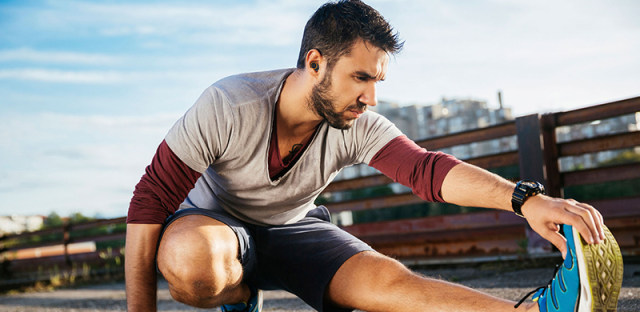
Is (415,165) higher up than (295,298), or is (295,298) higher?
(415,165)

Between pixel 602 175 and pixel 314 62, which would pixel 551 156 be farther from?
pixel 314 62

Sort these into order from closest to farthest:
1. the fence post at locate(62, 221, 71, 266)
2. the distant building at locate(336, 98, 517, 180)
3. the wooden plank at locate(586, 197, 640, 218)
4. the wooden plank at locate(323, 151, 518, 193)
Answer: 1. the wooden plank at locate(586, 197, 640, 218)
2. the wooden plank at locate(323, 151, 518, 193)
3. the fence post at locate(62, 221, 71, 266)
4. the distant building at locate(336, 98, 517, 180)

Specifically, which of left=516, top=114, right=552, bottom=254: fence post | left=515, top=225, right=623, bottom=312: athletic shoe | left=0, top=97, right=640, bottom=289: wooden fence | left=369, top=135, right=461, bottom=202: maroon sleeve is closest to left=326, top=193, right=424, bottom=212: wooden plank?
left=0, top=97, right=640, bottom=289: wooden fence

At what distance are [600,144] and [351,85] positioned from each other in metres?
2.84

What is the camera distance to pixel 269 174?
2498 mm

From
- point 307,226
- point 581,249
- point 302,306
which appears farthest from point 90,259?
point 581,249

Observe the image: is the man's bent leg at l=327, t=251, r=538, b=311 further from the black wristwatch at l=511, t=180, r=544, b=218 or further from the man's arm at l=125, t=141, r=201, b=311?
the man's arm at l=125, t=141, r=201, b=311

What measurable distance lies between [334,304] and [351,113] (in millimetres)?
844

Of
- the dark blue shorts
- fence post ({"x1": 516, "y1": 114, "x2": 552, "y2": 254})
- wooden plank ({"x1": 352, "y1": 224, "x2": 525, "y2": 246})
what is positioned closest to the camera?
the dark blue shorts

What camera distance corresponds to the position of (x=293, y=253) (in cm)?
248

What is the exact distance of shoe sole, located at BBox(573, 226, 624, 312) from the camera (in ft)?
5.60

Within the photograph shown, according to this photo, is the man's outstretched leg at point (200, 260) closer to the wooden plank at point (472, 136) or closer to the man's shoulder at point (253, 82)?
the man's shoulder at point (253, 82)

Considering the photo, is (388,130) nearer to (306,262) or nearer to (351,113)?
(351,113)

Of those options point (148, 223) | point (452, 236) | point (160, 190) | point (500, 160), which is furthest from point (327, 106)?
point (452, 236)
